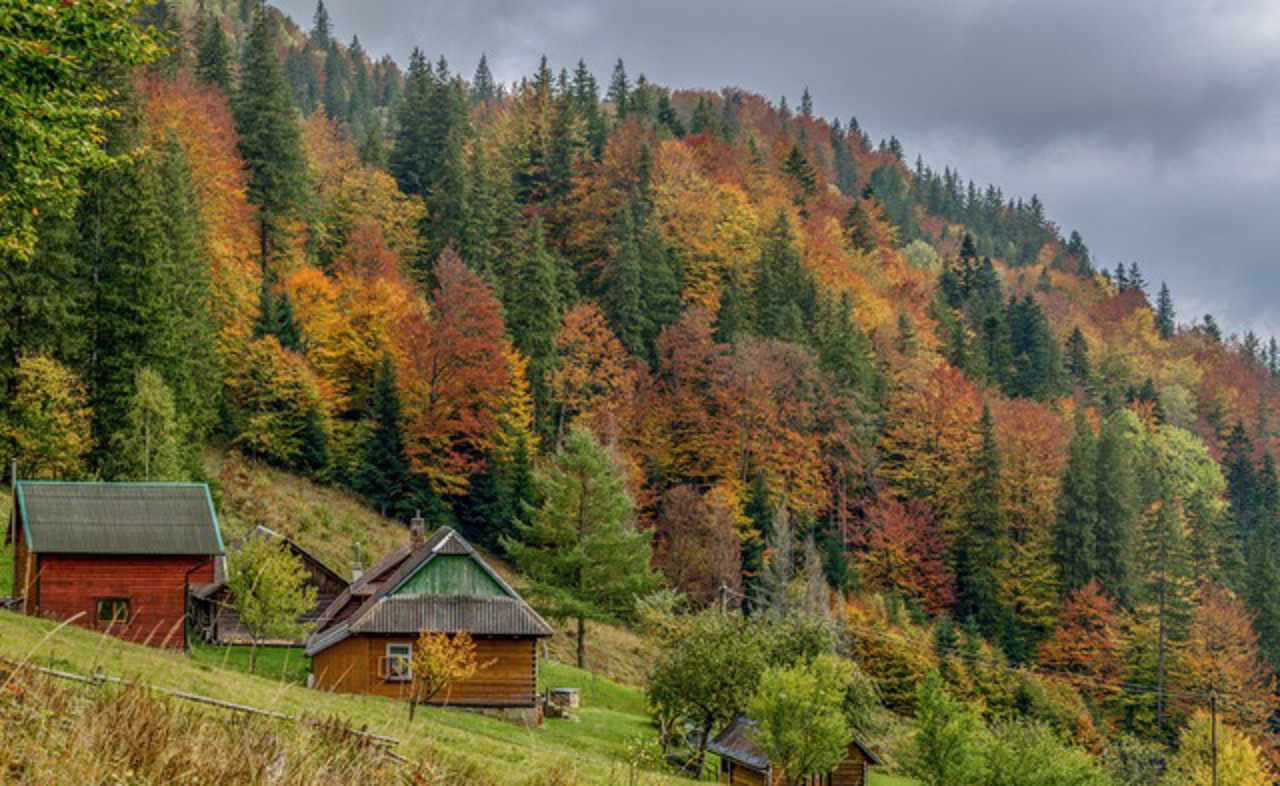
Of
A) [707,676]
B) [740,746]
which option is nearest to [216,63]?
[740,746]

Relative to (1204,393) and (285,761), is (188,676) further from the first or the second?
(1204,393)

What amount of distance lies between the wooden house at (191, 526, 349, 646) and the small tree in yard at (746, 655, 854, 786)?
1897 cm

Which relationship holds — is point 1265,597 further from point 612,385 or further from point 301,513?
point 301,513

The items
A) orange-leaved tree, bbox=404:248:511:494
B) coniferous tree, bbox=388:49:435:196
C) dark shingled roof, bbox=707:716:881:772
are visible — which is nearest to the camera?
dark shingled roof, bbox=707:716:881:772

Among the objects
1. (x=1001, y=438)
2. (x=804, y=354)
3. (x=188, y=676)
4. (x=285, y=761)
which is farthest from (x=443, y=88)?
(x=285, y=761)

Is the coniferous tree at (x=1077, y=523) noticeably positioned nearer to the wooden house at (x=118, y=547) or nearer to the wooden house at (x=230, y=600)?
the wooden house at (x=230, y=600)

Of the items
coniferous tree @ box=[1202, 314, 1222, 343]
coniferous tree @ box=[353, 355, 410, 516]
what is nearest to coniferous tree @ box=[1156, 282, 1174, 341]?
coniferous tree @ box=[1202, 314, 1222, 343]

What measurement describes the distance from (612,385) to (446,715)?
4261 cm

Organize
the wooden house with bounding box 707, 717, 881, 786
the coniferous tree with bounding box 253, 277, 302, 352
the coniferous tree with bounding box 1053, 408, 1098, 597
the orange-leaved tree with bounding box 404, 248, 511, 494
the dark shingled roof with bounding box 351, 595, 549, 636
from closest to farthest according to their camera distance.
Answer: the dark shingled roof with bounding box 351, 595, 549, 636, the wooden house with bounding box 707, 717, 881, 786, the coniferous tree with bounding box 253, 277, 302, 352, the orange-leaved tree with bounding box 404, 248, 511, 494, the coniferous tree with bounding box 1053, 408, 1098, 597

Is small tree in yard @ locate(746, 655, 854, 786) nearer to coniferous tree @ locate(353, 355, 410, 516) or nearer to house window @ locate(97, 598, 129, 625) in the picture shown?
house window @ locate(97, 598, 129, 625)

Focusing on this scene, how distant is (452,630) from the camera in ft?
125

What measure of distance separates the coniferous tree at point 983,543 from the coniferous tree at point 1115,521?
652 centimetres

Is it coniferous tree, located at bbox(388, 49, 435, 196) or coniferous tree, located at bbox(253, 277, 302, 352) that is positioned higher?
coniferous tree, located at bbox(388, 49, 435, 196)

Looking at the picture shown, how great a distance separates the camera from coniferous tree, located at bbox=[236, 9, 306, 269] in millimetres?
70750
